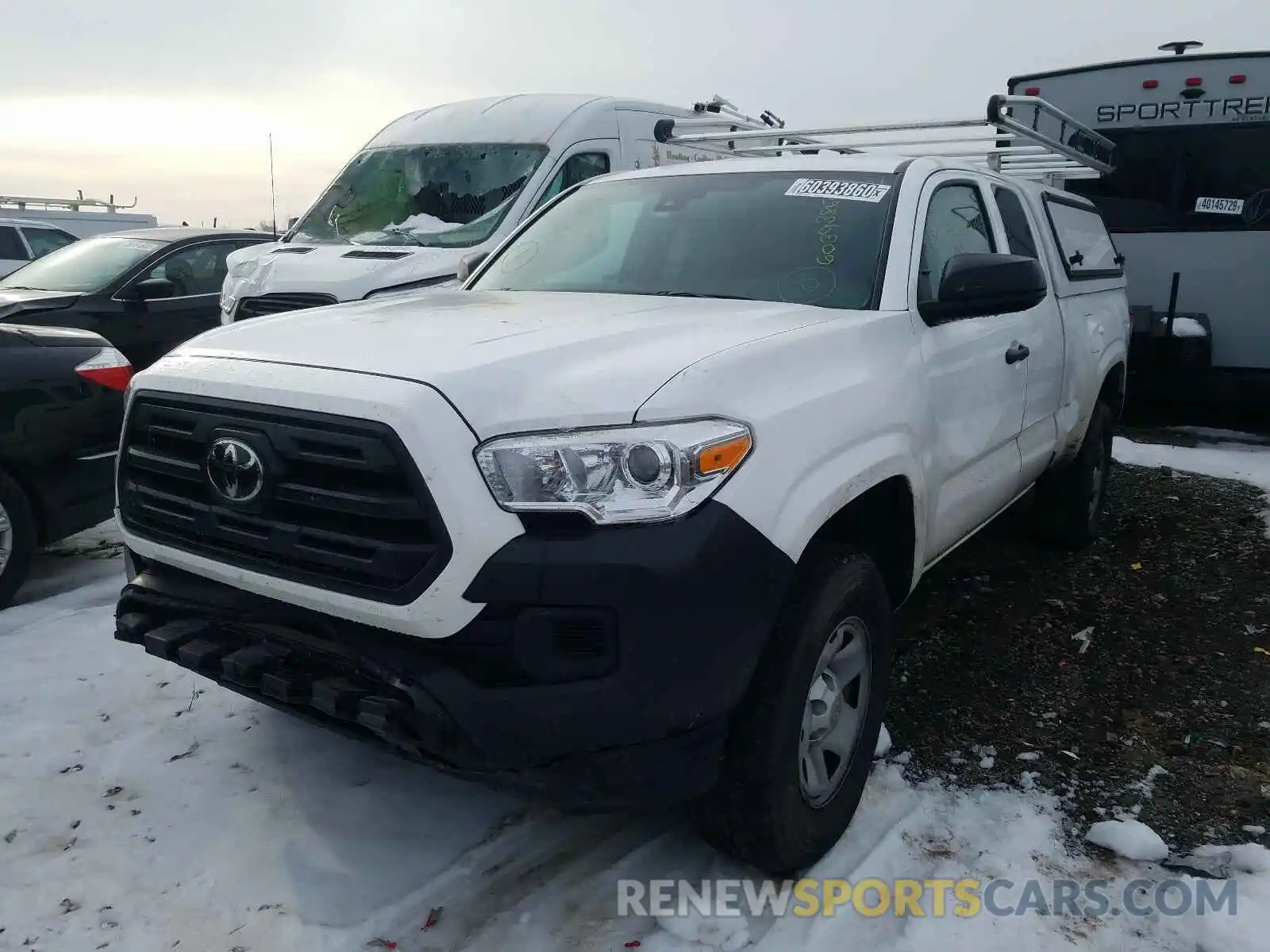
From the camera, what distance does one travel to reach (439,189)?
7918 mm

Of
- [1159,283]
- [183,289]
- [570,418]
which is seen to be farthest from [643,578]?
[1159,283]

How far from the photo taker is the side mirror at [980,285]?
3.11m

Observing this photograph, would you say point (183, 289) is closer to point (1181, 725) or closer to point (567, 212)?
point (567, 212)

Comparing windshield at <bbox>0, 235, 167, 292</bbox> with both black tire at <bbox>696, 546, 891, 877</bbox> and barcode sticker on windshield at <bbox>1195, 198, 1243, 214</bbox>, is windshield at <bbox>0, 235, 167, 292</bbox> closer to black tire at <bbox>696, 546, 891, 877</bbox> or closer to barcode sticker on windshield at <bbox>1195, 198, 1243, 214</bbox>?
black tire at <bbox>696, 546, 891, 877</bbox>

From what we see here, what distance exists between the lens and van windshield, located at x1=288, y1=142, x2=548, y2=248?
754cm

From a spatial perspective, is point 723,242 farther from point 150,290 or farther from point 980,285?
point 150,290

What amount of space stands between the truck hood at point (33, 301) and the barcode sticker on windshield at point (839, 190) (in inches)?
225

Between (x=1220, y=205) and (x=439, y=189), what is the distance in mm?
6027

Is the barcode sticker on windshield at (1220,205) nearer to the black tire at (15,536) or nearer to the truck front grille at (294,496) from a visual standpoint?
the truck front grille at (294,496)

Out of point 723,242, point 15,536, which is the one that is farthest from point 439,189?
point 723,242

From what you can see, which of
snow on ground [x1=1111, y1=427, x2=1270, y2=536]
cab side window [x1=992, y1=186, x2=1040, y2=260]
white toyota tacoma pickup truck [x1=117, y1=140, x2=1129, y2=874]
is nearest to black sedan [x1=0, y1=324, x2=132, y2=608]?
white toyota tacoma pickup truck [x1=117, y1=140, x2=1129, y2=874]

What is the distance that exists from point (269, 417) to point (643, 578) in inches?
38.2

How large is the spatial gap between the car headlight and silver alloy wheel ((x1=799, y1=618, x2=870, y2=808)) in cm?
67

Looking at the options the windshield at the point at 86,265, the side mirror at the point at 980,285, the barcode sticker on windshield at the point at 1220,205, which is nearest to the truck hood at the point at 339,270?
the windshield at the point at 86,265
